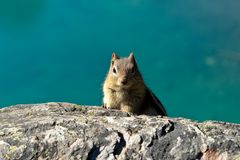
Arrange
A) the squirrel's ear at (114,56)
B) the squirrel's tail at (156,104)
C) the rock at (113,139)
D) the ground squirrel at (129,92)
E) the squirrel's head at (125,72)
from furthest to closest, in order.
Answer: the squirrel's ear at (114,56) → the squirrel's head at (125,72) → the squirrel's tail at (156,104) → the ground squirrel at (129,92) → the rock at (113,139)

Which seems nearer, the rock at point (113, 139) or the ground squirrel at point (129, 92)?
the rock at point (113, 139)

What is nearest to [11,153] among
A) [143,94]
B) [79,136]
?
[79,136]

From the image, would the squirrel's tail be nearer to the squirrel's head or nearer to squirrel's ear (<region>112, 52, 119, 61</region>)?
the squirrel's head

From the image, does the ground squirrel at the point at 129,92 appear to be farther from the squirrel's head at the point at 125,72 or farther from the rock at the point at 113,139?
the rock at the point at 113,139

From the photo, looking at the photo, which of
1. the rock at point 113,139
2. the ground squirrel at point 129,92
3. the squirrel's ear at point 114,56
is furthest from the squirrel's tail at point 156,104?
the rock at point 113,139

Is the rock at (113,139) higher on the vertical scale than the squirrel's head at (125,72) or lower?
lower

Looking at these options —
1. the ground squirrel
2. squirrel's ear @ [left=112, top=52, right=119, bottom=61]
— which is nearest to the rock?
the ground squirrel
